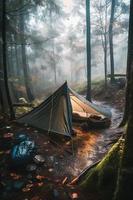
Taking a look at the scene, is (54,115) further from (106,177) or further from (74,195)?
(106,177)

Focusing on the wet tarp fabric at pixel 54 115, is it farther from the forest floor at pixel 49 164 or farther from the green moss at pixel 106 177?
the green moss at pixel 106 177

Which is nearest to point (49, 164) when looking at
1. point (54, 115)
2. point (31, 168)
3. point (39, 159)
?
point (39, 159)

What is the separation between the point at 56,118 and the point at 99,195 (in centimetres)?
471

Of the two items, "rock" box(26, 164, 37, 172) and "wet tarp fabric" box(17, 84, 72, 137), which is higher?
"wet tarp fabric" box(17, 84, 72, 137)

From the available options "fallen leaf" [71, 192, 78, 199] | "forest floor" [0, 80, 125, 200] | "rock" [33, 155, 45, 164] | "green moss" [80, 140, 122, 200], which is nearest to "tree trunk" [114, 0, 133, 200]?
"green moss" [80, 140, 122, 200]

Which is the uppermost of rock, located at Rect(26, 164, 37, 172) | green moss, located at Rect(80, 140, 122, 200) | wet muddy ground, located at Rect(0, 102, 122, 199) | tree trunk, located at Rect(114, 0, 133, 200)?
tree trunk, located at Rect(114, 0, 133, 200)

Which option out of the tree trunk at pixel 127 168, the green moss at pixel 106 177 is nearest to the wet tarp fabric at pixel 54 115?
the green moss at pixel 106 177

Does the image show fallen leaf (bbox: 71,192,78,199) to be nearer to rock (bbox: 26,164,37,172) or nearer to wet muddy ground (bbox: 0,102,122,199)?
wet muddy ground (bbox: 0,102,122,199)

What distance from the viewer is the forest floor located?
16.7 ft

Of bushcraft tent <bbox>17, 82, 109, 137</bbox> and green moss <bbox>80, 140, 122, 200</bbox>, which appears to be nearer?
green moss <bbox>80, 140, 122, 200</bbox>

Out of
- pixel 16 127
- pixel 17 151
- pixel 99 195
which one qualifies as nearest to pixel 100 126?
pixel 16 127

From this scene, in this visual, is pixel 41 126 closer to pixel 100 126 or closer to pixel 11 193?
pixel 100 126

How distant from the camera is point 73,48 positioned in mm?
35969

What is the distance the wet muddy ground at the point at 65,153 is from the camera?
6.05 meters
